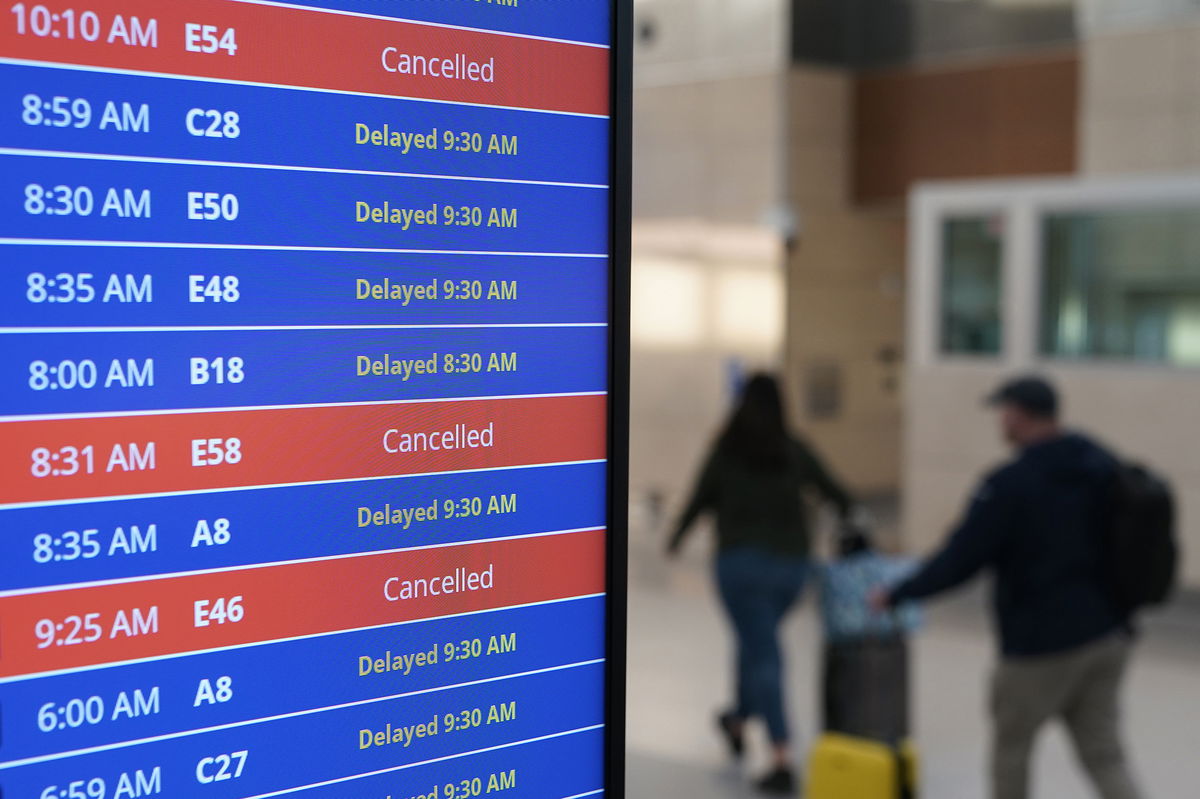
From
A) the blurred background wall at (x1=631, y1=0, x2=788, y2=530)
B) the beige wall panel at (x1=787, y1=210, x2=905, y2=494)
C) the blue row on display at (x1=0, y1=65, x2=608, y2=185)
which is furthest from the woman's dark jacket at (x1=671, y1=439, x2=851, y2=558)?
the beige wall panel at (x1=787, y1=210, x2=905, y2=494)

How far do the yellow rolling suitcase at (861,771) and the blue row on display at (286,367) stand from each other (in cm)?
437

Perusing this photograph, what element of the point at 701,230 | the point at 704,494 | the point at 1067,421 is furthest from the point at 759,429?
the point at 701,230

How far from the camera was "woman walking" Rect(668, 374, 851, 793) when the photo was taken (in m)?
6.87

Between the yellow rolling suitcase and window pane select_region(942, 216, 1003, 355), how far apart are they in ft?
18.9

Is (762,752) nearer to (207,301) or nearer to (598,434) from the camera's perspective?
(598,434)

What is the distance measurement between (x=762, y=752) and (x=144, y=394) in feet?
20.7

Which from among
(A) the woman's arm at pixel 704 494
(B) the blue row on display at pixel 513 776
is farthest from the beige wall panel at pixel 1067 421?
(B) the blue row on display at pixel 513 776

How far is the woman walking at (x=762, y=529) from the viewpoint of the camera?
6871mm

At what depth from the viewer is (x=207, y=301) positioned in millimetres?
1614

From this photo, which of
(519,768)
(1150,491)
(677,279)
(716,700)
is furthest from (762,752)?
(677,279)

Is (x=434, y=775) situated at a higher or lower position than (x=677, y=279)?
lower

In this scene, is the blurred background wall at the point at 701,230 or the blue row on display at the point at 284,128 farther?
the blurred background wall at the point at 701,230

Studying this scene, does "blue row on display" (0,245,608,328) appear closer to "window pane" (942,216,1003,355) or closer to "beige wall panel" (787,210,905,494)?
"window pane" (942,216,1003,355)

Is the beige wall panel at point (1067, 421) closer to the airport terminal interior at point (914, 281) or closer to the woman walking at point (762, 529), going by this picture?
the airport terminal interior at point (914, 281)
